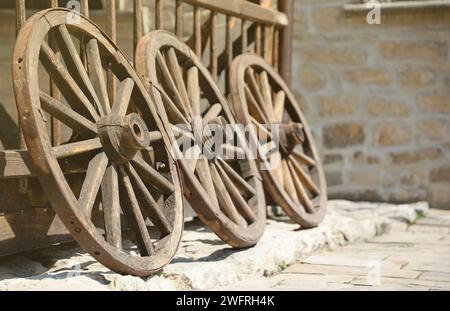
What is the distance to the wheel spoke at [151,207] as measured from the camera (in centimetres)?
356

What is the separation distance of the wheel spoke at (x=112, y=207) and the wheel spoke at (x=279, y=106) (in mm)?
2375

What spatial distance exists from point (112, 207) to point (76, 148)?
279 mm

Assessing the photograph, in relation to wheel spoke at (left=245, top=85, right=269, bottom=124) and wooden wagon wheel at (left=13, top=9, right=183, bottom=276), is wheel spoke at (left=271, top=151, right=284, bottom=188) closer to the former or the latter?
wheel spoke at (left=245, top=85, right=269, bottom=124)

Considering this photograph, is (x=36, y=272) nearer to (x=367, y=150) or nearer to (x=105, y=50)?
(x=105, y=50)

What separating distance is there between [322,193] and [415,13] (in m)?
2.08

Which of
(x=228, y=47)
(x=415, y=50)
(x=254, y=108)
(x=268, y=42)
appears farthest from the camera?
(x=415, y=50)

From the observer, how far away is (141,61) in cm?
420

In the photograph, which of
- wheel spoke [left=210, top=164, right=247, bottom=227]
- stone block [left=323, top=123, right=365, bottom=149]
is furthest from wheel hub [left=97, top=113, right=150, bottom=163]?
stone block [left=323, top=123, right=365, bottom=149]

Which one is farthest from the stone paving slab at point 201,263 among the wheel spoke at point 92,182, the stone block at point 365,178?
the stone block at point 365,178

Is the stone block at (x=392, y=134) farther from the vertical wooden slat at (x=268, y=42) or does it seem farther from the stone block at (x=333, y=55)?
the vertical wooden slat at (x=268, y=42)

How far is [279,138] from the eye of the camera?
5.46 m

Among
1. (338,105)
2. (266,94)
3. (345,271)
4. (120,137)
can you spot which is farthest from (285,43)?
(120,137)

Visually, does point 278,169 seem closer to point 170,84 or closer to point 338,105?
point 170,84

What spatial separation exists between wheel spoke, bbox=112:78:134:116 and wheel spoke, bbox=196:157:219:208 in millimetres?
635
